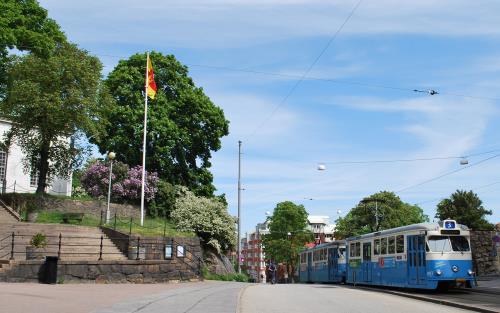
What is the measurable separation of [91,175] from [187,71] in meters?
13.6

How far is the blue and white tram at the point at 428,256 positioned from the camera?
2255cm

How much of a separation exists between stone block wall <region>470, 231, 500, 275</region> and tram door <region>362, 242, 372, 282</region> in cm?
1288

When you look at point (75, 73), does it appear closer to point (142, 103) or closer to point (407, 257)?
point (142, 103)

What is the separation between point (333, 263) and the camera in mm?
38562

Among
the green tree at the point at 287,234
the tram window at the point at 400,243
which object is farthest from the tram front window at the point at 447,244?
the green tree at the point at 287,234

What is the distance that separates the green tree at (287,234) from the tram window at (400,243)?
223 feet

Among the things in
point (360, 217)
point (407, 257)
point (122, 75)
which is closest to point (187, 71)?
point (122, 75)

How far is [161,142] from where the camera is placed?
45.1m

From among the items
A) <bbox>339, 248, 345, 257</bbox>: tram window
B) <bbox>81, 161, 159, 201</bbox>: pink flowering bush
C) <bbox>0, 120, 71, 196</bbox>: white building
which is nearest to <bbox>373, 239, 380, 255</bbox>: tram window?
<bbox>339, 248, 345, 257</bbox>: tram window

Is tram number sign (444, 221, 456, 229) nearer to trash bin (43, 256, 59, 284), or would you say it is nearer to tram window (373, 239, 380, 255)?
tram window (373, 239, 380, 255)

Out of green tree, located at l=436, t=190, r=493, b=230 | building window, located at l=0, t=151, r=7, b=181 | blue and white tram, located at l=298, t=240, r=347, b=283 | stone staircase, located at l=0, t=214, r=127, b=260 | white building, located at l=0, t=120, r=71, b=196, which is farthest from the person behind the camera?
green tree, located at l=436, t=190, r=493, b=230

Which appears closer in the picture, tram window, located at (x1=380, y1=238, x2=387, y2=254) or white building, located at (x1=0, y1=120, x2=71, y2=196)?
tram window, located at (x1=380, y1=238, x2=387, y2=254)

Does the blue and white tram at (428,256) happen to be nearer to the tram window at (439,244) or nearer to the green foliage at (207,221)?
the tram window at (439,244)

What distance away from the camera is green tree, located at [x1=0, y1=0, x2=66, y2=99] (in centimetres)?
3231
